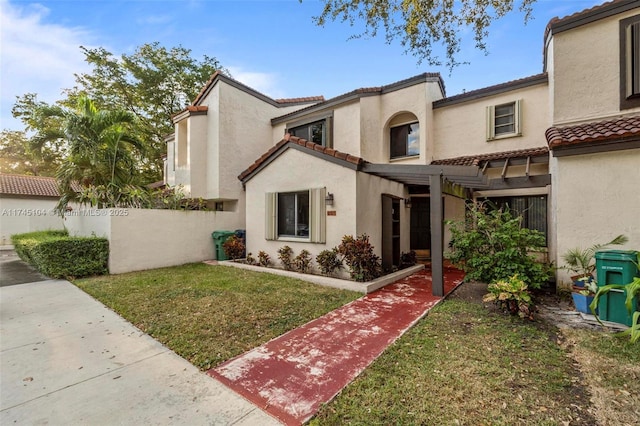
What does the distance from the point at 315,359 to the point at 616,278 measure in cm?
588

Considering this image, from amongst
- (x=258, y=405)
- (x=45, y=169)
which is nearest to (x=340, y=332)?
(x=258, y=405)

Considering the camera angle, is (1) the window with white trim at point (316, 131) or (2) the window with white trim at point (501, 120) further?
(1) the window with white trim at point (316, 131)

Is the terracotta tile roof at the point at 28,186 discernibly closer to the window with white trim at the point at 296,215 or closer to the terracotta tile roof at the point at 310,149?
the terracotta tile roof at the point at 310,149

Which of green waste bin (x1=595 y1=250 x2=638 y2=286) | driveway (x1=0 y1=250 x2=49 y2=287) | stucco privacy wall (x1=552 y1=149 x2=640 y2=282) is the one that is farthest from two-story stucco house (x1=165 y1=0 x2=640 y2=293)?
driveway (x1=0 y1=250 x2=49 y2=287)

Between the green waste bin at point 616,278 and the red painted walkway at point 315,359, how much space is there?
9.94ft

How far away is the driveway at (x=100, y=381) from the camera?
2.77m

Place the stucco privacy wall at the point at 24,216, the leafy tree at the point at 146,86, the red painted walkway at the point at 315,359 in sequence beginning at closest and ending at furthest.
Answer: the red painted walkway at the point at 315,359 → the stucco privacy wall at the point at 24,216 → the leafy tree at the point at 146,86

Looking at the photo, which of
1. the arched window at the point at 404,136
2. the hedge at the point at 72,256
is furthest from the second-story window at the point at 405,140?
the hedge at the point at 72,256

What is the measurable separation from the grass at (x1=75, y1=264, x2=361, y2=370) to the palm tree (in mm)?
4237

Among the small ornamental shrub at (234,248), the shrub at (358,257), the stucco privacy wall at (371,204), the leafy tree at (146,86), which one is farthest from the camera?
the leafy tree at (146,86)

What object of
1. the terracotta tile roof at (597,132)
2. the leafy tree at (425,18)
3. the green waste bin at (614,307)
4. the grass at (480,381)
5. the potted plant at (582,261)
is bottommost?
the grass at (480,381)

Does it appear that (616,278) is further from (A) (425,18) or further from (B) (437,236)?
(A) (425,18)

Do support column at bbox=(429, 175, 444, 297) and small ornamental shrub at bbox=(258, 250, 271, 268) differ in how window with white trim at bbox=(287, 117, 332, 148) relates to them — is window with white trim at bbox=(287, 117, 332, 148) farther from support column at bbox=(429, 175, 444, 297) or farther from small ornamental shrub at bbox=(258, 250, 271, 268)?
support column at bbox=(429, 175, 444, 297)

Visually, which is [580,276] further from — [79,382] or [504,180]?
[79,382]
